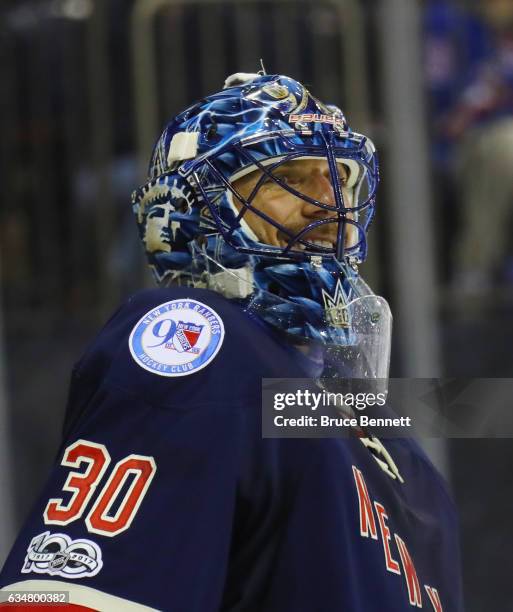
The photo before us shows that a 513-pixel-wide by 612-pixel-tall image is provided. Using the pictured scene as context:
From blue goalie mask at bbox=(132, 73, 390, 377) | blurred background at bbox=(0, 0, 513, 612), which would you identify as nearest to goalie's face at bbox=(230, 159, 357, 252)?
blue goalie mask at bbox=(132, 73, 390, 377)

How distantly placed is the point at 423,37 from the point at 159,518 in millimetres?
3184

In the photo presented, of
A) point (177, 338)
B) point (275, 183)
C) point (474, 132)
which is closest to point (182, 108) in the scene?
point (474, 132)

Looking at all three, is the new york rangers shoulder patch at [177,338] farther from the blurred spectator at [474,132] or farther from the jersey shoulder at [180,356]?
the blurred spectator at [474,132]

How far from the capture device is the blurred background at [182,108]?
4.53m

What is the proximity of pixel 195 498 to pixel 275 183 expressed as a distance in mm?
569

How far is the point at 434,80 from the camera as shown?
184 inches

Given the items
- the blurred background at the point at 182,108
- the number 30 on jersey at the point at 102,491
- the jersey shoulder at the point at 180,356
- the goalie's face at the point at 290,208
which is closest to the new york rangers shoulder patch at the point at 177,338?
the jersey shoulder at the point at 180,356

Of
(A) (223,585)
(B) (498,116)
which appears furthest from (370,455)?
(B) (498,116)

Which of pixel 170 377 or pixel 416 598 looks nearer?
pixel 170 377

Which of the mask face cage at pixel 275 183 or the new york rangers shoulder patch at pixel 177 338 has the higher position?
the mask face cage at pixel 275 183

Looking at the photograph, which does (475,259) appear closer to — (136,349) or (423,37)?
(423,37)

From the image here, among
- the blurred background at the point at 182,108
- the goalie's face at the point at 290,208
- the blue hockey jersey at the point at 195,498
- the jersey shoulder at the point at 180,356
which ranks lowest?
the blue hockey jersey at the point at 195,498

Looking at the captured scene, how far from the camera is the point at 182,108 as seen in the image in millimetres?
4625

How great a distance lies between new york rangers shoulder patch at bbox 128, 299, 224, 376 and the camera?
178 centimetres
